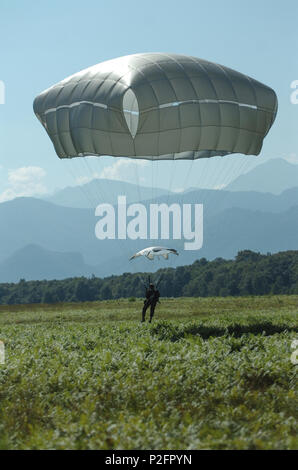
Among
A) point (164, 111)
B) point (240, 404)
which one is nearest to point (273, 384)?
point (240, 404)

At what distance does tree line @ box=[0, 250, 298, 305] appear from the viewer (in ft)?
379

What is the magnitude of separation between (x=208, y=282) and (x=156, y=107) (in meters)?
101

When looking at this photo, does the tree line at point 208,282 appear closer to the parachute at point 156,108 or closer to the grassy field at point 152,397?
the parachute at point 156,108

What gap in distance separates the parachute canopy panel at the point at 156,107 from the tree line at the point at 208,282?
86.9 m

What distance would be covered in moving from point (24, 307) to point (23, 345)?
3298cm

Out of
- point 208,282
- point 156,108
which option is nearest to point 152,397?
point 156,108

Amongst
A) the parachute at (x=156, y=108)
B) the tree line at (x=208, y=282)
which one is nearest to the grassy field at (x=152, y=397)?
the parachute at (x=156, y=108)

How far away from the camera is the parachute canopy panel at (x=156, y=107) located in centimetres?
2045

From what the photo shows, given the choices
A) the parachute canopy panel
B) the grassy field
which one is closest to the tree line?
the parachute canopy panel

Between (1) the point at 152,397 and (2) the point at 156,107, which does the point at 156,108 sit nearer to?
(2) the point at 156,107

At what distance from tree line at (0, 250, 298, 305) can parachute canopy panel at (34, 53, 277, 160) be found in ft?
285

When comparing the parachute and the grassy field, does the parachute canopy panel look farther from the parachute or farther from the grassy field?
the grassy field

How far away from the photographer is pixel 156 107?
2036 cm

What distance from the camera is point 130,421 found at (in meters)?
9.37
